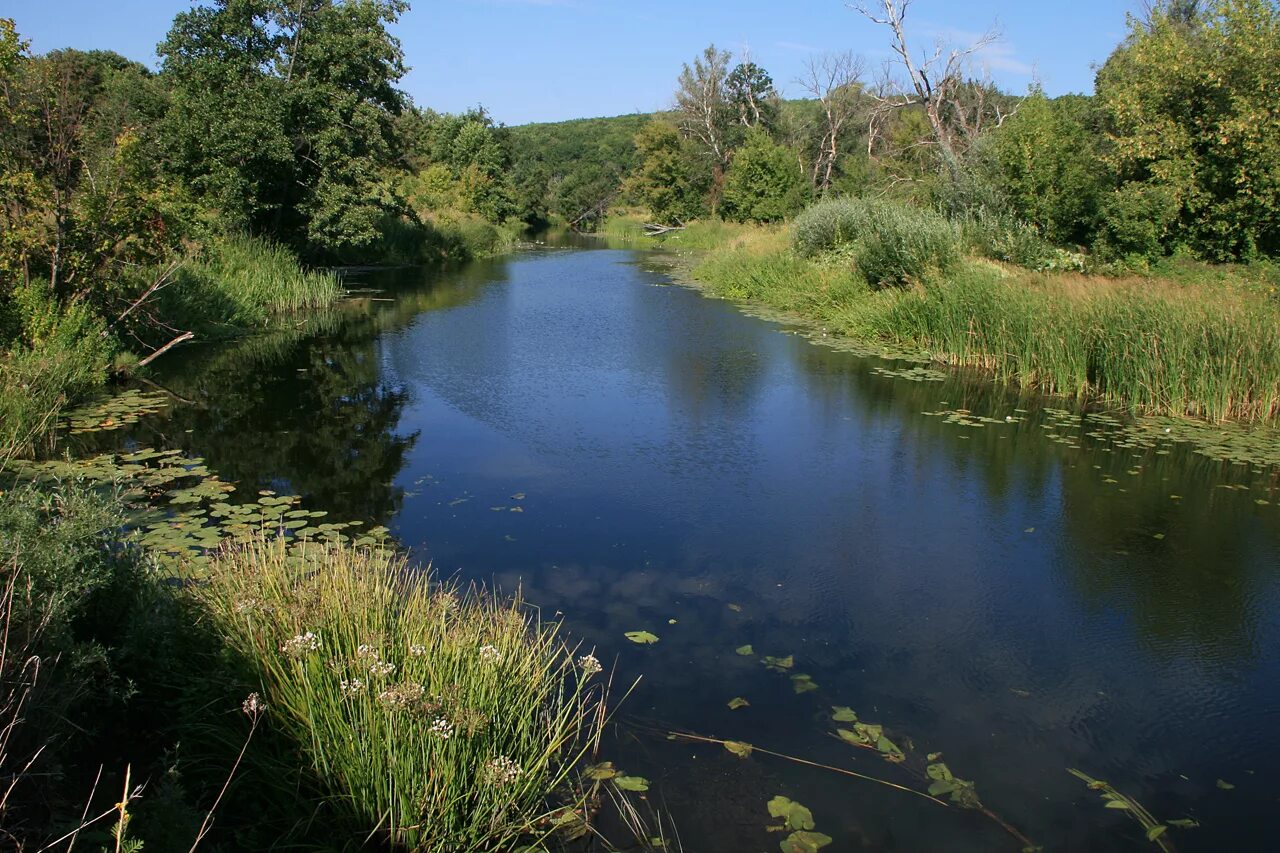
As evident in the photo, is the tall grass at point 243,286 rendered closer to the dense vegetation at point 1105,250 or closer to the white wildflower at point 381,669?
the dense vegetation at point 1105,250

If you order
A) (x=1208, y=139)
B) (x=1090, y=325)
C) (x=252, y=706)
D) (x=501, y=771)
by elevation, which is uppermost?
(x=1208, y=139)

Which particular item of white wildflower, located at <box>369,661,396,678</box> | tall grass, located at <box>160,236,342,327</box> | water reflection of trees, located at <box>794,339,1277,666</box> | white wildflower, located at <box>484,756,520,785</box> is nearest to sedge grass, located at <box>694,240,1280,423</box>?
water reflection of trees, located at <box>794,339,1277,666</box>

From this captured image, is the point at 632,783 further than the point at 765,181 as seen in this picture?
No

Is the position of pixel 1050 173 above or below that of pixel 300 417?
above

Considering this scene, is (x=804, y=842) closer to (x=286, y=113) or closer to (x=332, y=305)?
(x=332, y=305)

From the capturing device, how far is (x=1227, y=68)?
1488 cm

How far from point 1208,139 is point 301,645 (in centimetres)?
1669

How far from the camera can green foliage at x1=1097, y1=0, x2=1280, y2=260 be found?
14.4 meters

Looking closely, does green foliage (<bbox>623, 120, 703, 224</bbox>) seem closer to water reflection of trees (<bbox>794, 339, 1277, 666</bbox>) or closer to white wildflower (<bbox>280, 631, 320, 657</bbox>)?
water reflection of trees (<bbox>794, 339, 1277, 666</bbox>)

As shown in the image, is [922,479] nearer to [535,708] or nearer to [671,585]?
[671,585]

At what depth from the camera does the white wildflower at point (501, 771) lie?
3205 mm

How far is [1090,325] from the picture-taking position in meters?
11.0

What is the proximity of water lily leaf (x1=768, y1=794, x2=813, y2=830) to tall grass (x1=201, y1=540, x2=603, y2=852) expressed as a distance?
0.82m

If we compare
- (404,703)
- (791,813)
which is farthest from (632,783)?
(404,703)
